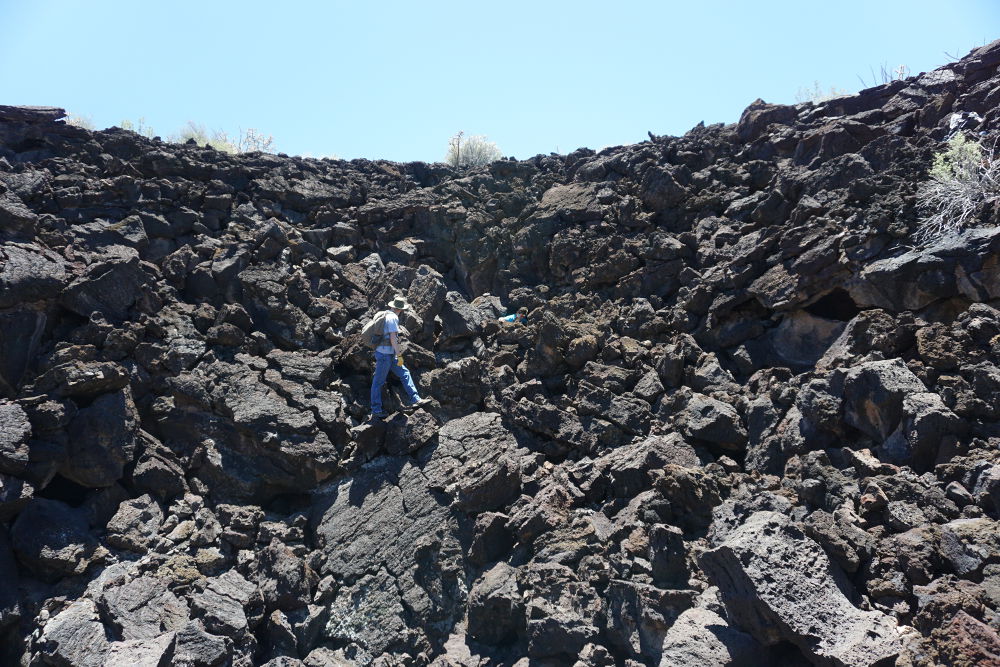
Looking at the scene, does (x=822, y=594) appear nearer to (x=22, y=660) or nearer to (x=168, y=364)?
(x=22, y=660)

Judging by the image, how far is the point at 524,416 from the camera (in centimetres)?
919

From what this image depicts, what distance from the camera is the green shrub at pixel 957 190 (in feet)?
27.2

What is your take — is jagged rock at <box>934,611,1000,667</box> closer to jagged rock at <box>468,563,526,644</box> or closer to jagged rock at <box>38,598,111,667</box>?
jagged rock at <box>468,563,526,644</box>

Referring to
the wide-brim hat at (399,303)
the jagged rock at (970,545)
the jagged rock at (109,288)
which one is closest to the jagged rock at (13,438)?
the jagged rock at (109,288)

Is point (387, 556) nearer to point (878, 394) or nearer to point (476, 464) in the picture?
point (476, 464)

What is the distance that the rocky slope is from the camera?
6.36 metres

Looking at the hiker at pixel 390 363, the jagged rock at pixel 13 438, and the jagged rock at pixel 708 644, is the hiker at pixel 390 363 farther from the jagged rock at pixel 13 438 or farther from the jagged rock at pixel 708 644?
the jagged rock at pixel 708 644

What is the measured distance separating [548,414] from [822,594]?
403 centimetres

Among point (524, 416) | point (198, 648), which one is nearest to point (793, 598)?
point (524, 416)

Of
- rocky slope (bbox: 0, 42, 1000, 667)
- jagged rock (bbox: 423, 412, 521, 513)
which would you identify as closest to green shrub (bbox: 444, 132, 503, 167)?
rocky slope (bbox: 0, 42, 1000, 667)

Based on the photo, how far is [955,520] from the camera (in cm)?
603

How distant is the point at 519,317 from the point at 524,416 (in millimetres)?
2500

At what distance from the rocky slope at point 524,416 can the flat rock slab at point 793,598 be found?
25mm

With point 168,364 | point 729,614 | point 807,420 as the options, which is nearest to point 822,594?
point 729,614
